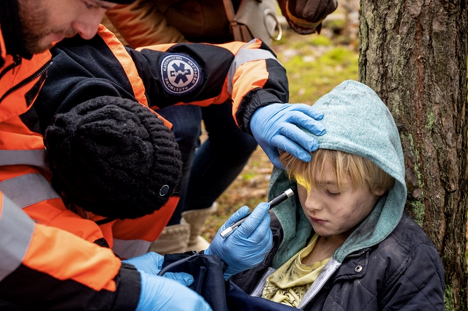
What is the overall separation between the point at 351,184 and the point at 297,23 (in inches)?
43.1

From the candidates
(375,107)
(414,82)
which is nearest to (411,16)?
(414,82)

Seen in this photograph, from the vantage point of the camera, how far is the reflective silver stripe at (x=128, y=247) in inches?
88.2

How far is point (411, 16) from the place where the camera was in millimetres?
1958

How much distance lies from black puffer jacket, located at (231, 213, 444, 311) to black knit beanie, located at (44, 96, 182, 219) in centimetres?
66

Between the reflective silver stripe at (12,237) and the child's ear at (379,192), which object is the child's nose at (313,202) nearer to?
the child's ear at (379,192)

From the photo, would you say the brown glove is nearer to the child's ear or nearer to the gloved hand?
the gloved hand

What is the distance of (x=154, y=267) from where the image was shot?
1.89 meters

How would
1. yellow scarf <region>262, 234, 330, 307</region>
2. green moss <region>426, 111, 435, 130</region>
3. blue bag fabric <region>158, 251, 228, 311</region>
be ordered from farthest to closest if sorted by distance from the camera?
green moss <region>426, 111, 435, 130</region>
yellow scarf <region>262, 234, 330, 307</region>
blue bag fabric <region>158, 251, 228, 311</region>

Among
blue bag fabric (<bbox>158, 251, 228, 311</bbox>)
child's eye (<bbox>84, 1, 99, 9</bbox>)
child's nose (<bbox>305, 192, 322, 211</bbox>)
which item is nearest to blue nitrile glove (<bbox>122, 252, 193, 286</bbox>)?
blue bag fabric (<bbox>158, 251, 228, 311</bbox>)

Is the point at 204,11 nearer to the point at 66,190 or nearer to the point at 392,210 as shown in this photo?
the point at 66,190

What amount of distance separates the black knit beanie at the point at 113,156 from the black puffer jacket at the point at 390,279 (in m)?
0.66

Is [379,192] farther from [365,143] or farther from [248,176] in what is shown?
[248,176]

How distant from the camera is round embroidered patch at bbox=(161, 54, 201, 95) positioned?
6.90ft

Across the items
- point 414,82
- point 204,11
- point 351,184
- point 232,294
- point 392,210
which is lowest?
point 232,294
